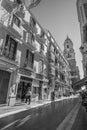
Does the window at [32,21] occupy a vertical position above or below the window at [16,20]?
above

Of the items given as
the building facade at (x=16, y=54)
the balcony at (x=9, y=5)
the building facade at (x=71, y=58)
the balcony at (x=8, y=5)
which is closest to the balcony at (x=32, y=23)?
the building facade at (x=16, y=54)

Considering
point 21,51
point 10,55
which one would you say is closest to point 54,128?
point 10,55

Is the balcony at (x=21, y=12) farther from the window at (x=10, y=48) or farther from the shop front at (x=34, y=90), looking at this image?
the shop front at (x=34, y=90)

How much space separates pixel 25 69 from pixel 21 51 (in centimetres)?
273

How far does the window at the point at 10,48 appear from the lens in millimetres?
10291

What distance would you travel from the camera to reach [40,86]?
55.0 feet

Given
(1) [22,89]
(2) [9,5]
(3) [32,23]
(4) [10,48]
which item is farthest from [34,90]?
(2) [9,5]

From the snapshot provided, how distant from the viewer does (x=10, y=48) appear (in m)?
10.9

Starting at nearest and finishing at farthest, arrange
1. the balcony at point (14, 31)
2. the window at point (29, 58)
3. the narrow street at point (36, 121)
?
the narrow street at point (36, 121) < the balcony at point (14, 31) < the window at point (29, 58)

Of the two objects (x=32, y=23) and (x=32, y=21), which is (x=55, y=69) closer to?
(x=32, y=23)

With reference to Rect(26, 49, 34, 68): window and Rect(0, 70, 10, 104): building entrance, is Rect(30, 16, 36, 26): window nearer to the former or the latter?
Rect(26, 49, 34, 68): window

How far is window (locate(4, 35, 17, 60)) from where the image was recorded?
10291 millimetres

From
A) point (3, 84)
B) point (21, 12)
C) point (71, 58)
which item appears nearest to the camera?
point (3, 84)

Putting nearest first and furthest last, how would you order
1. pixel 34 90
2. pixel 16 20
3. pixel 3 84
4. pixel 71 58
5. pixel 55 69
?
pixel 3 84 → pixel 16 20 → pixel 34 90 → pixel 55 69 → pixel 71 58
